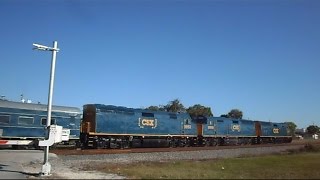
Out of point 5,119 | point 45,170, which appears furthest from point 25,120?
point 45,170

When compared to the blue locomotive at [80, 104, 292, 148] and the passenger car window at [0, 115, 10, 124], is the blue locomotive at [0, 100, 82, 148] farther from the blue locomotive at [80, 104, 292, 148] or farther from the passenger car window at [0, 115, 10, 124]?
the blue locomotive at [80, 104, 292, 148]

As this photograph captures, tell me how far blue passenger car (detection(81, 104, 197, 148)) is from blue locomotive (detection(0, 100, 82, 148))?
1.86m

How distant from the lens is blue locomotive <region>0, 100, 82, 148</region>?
29531mm

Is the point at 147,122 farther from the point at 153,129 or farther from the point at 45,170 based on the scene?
the point at 45,170

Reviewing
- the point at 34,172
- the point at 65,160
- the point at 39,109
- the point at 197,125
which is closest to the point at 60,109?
the point at 39,109

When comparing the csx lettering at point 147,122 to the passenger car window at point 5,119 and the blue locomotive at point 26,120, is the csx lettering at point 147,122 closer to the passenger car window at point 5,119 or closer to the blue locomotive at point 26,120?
the blue locomotive at point 26,120

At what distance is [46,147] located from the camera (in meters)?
17.6

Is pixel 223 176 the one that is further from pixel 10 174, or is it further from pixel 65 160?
pixel 65 160

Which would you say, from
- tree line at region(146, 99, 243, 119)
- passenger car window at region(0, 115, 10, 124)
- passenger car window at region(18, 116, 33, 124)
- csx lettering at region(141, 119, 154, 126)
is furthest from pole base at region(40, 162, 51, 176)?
tree line at region(146, 99, 243, 119)

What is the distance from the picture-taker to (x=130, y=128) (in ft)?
122

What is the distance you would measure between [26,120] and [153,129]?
13384 mm

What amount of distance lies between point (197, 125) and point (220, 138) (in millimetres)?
5290

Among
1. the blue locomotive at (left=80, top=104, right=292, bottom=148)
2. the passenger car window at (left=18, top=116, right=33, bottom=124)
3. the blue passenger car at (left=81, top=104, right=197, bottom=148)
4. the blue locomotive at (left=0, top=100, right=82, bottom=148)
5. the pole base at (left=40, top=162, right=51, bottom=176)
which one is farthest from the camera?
the blue locomotive at (left=80, top=104, right=292, bottom=148)

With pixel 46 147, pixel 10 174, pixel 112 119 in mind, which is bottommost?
pixel 10 174
